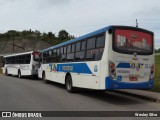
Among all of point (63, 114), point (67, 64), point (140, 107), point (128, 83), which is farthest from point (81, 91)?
point (63, 114)

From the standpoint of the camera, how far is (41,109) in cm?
987

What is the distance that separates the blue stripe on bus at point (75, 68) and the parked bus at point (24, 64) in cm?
970

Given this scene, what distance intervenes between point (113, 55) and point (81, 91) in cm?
507

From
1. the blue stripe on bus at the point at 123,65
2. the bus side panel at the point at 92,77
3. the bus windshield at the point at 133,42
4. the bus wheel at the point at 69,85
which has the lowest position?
the bus wheel at the point at 69,85

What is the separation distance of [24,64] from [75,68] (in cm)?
1492

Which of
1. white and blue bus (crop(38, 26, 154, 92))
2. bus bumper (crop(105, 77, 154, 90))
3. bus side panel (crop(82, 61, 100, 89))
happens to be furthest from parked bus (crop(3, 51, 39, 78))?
bus bumper (crop(105, 77, 154, 90))

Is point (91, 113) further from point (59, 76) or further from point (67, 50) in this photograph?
point (59, 76)

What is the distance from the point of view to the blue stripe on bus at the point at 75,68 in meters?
13.2

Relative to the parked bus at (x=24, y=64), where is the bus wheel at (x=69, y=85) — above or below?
below

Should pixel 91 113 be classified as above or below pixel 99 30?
below

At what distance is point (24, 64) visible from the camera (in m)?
28.6

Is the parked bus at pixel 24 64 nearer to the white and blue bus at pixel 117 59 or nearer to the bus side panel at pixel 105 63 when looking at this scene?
the white and blue bus at pixel 117 59

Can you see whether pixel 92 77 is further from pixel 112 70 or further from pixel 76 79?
pixel 76 79

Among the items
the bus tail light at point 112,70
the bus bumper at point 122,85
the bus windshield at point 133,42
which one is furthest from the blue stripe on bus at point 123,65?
the bus bumper at point 122,85
